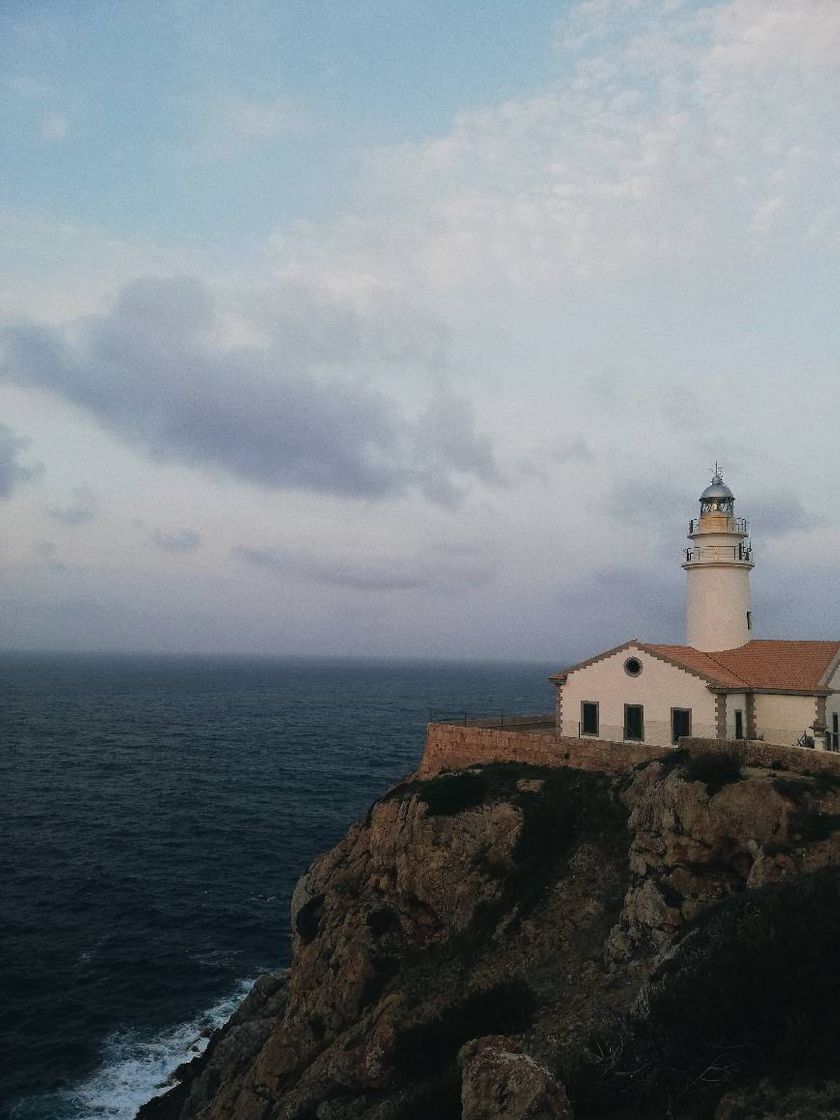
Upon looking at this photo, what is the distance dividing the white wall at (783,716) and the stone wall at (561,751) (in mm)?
2314

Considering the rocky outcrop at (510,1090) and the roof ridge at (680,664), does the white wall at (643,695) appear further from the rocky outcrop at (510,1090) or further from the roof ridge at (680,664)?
the rocky outcrop at (510,1090)

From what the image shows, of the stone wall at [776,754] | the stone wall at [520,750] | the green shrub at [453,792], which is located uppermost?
the stone wall at [776,754]

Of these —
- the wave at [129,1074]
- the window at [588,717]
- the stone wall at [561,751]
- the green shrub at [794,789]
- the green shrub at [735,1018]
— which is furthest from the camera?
the window at [588,717]

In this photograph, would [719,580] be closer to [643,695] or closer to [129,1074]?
[643,695]

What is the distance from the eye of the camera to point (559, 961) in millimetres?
24062

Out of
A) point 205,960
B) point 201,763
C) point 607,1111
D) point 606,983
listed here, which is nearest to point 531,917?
point 606,983

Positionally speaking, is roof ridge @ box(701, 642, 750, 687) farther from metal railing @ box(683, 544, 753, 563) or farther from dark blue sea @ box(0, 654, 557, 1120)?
dark blue sea @ box(0, 654, 557, 1120)

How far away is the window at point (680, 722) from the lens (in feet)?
112

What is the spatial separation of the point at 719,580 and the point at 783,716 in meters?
9.14

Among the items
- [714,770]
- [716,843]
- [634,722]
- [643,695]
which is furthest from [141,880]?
[716,843]

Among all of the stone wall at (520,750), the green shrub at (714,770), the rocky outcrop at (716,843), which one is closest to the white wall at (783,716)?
the stone wall at (520,750)

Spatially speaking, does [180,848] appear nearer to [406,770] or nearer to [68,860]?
[68,860]

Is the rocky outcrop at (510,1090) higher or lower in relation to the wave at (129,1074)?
higher

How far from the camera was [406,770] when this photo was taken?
84.2 meters
